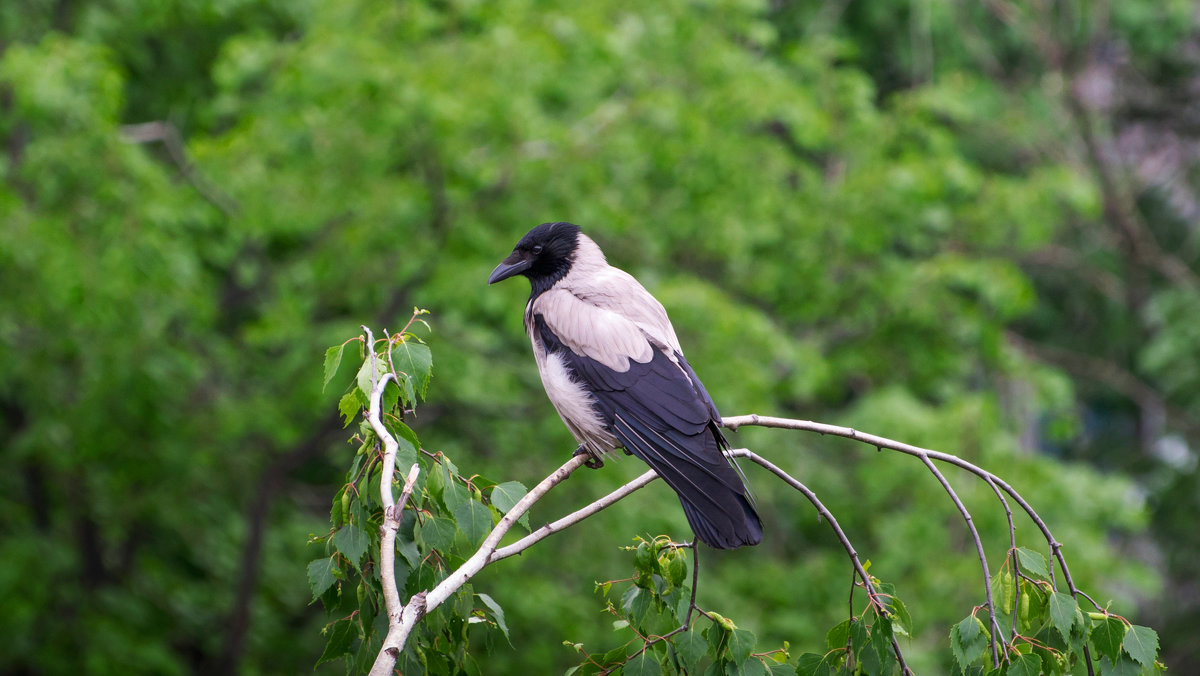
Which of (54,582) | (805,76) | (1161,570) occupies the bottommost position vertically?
(1161,570)

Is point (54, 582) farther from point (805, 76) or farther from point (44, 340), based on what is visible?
point (805, 76)

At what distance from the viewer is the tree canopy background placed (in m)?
7.64

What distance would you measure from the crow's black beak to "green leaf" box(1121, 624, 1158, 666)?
2405 mm

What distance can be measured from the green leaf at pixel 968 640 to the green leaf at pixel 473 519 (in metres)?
1.03

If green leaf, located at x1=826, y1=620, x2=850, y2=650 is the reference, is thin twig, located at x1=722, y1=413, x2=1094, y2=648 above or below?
above

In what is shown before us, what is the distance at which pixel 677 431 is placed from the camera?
3377mm

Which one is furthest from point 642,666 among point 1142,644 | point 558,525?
point 1142,644

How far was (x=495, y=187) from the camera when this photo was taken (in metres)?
8.02

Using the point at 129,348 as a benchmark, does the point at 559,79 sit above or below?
above

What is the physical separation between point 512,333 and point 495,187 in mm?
1436

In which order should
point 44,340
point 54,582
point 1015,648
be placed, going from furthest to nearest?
point 54,582 → point 44,340 → point 1015,648

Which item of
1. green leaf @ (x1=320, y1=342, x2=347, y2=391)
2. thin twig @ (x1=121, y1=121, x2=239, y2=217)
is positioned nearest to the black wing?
green leaf @ (x1=320, y1=342, x2=347, y2=391)

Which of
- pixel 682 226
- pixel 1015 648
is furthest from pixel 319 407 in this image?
pixel 1015 648

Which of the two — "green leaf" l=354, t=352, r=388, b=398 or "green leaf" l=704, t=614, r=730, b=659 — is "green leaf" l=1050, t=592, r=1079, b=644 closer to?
"green leaf" l=704, t=614, r=730, b=659
